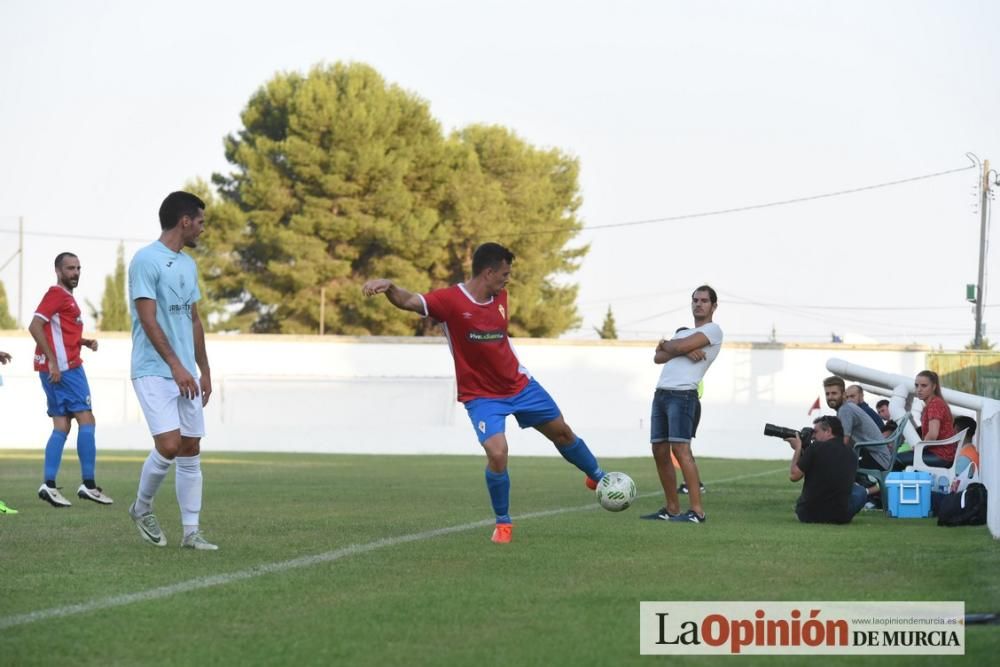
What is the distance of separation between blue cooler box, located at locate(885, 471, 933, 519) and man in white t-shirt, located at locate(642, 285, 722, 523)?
77.6 inches

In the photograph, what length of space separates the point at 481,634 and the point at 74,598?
2011 mm

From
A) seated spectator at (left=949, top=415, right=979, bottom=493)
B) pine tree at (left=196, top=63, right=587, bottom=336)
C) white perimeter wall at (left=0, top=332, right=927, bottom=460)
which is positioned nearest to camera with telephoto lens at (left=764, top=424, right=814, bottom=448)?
seated spectator at (left=949, top=415, right=979, bottom=493)

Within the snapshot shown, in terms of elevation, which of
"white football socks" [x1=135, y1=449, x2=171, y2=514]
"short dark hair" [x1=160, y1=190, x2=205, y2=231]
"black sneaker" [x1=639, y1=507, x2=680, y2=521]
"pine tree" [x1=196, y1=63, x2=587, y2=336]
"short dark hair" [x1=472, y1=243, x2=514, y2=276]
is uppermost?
"pine tree" [x1=196, y1=63, x2=587, y2=336]

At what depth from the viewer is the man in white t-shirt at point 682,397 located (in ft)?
36.8

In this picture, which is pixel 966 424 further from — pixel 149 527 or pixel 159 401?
pixel 159 401

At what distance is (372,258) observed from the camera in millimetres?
58938

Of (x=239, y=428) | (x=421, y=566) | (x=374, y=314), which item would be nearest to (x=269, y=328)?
(x=374, y=314)

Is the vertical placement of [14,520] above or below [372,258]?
below

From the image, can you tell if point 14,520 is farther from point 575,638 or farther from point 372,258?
point 372,258

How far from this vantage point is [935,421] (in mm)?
13336

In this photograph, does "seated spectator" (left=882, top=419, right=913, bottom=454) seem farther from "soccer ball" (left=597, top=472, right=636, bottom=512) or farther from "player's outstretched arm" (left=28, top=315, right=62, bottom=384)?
"player's outstretched arm" (left=28, top=315, right=62, bottom=384)

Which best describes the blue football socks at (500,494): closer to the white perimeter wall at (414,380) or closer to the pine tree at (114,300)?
the white perimeter wall at (414,380)

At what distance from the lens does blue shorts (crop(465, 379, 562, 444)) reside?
9.51 meters

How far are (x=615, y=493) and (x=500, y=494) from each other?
46.0 inches
